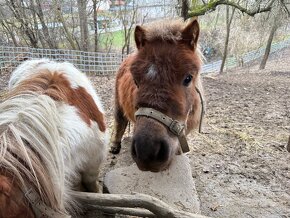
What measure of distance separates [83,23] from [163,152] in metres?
12.1

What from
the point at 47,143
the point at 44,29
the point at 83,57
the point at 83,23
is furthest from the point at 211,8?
the point at 47,143

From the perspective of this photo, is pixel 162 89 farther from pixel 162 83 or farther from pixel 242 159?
pixel 242 159

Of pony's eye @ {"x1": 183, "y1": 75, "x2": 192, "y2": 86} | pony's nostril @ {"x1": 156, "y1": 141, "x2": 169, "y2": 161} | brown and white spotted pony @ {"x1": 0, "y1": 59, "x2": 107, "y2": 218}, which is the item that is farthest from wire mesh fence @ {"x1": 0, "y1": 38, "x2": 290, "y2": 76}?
pony's nostril @ {"x1": 156, "y1": 141, "x2": 169, "y2": 161}

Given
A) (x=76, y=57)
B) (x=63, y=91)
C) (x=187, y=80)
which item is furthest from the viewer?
(x=76, y=57)

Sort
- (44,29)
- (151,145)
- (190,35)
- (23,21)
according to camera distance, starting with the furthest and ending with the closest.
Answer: (44,29) → (23,21) → (190,35) → (151,145)

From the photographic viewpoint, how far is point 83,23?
13016mm

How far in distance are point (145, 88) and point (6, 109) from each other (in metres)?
0.96

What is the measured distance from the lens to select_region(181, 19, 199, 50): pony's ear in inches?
98.3

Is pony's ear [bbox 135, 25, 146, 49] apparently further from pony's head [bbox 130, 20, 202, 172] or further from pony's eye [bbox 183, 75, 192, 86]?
pony's eye [bbox 183, 75, 192, 86]

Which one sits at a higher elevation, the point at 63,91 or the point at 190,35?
the point at 190,35

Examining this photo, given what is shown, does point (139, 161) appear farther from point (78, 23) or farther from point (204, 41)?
point (204, 41)

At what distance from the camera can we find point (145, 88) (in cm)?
223

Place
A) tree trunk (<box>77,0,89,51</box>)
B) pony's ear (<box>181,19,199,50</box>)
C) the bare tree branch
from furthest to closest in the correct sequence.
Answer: tree trunk (<box>77,0,89,51</box>) → the bare tree branch → pony's ear (<box>181,19,199,50</box>)

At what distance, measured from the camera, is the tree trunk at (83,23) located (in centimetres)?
1222
